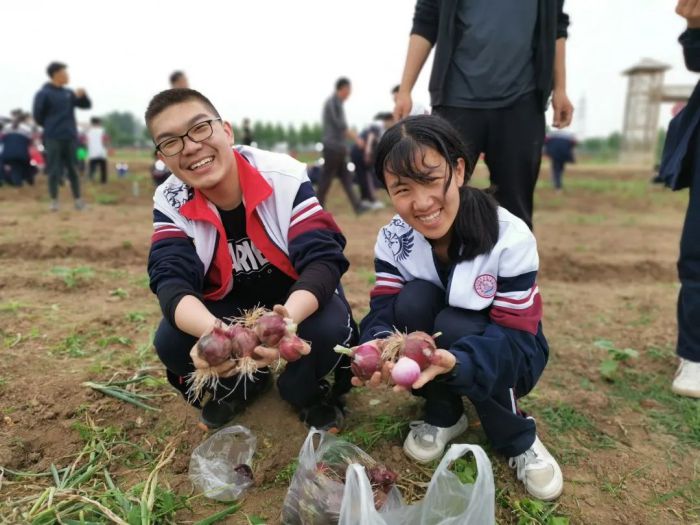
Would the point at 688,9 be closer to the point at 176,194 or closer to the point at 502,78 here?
the point at 502,78

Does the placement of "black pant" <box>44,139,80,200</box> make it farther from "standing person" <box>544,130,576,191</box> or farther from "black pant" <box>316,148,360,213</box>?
"standing person" <box>544,130,576,191</box>

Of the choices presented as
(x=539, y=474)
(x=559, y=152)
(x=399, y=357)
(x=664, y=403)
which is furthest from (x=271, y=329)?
(x=559, y=152)

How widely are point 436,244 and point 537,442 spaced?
31.6 inches

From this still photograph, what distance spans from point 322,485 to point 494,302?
807 mm

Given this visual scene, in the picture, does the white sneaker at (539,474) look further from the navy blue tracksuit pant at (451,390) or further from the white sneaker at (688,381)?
the white sneaker at (688,381)

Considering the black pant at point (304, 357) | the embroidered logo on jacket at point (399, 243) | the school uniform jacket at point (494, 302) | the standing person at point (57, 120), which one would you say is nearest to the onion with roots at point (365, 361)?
the school uniform jacket at point (494, 302)

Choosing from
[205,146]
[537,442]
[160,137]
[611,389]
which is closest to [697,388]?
[611,389]

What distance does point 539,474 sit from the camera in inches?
69.6

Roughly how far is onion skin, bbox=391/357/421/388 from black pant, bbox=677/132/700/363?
1714mm

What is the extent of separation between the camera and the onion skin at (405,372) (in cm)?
140

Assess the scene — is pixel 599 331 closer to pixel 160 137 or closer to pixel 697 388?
pixel 697 388

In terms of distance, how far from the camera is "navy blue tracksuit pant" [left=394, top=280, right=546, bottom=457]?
176cm

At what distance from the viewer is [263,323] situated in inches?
59.4

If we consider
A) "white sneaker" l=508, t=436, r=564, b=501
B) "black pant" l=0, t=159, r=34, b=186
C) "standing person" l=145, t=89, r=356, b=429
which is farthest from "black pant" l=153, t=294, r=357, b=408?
"black pant" l=0, t=159, r=34, b=186
